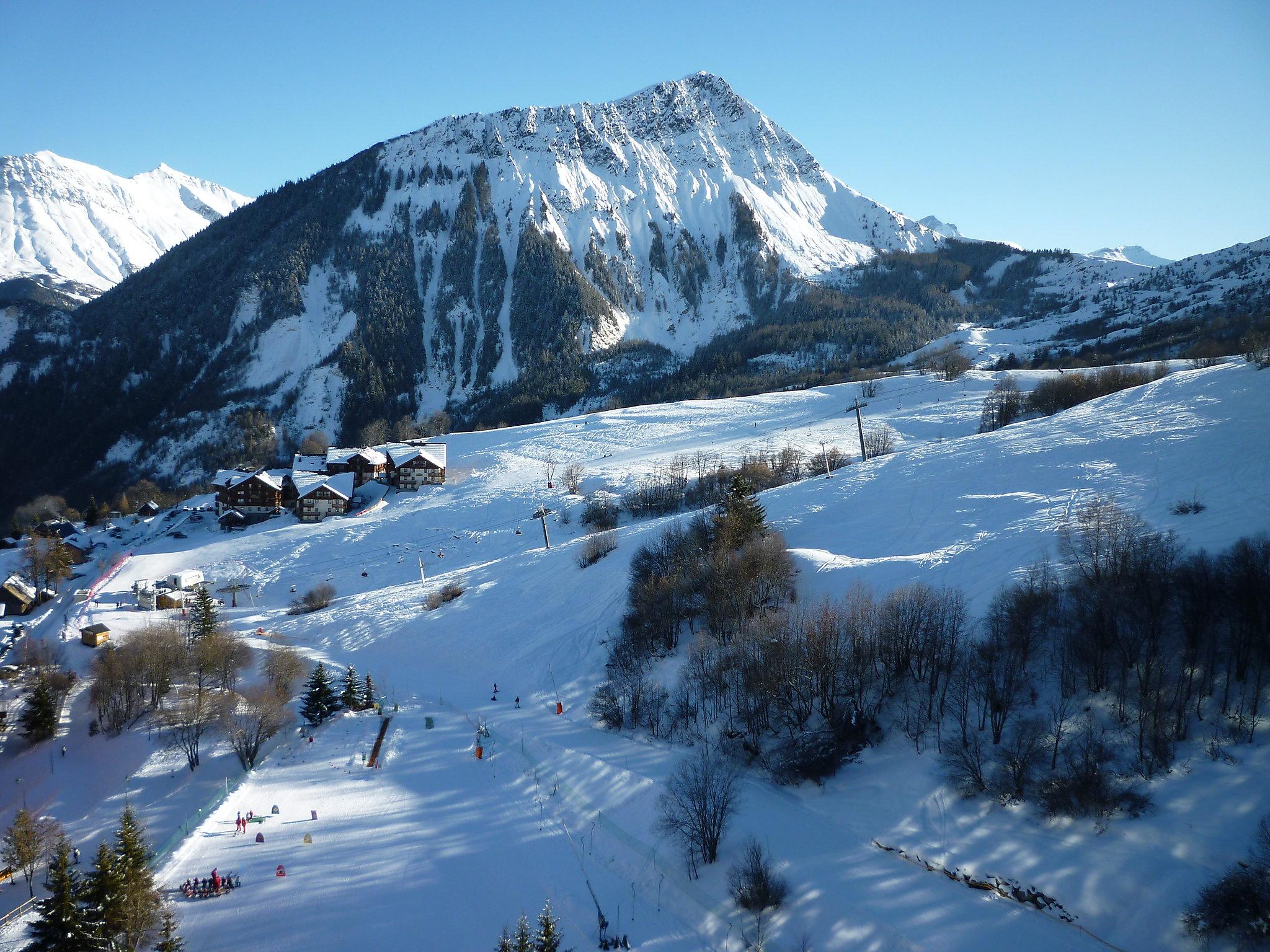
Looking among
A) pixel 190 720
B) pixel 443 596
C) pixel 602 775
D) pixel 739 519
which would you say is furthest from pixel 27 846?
pixel 739 519

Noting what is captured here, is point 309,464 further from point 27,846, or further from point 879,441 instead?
point 879,441

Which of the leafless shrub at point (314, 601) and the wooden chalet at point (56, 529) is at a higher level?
the wooden chalet at point (56, 529)

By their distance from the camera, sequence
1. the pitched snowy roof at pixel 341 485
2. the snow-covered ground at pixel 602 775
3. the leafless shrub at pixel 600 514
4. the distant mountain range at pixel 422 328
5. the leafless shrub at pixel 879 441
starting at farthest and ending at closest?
the distant mountain range at pixel 422 328 < the pitched snowy roof at pixel 341 485 < the leafless shrub at pixel 879 441 < the leafless shrub at pixel 600 514 < the snow-covered ground at pixel 602 775

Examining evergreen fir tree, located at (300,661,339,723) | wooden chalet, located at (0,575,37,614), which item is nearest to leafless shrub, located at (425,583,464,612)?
evergreen fir tree, located at (300,661,339,723)

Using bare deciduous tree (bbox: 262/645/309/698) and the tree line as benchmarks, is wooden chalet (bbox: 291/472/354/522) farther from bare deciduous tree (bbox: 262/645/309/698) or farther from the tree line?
the tree line

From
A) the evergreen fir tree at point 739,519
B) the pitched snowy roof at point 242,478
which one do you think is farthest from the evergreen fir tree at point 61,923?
the pitched snowy roof at point 242,478

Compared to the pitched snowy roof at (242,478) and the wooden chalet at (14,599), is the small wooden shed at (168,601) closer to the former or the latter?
the wooden chalet at (14,599)
